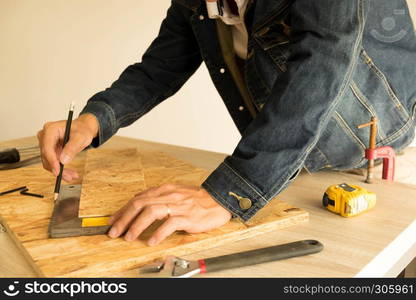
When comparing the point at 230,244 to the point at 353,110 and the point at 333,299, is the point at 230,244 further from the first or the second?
the point at 353,110

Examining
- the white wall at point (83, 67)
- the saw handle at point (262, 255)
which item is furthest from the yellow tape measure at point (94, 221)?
the white wall at point (83, 67)

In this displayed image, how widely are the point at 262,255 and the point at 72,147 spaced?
0.55 meters

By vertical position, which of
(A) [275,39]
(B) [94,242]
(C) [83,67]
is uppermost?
(A) [275,39]

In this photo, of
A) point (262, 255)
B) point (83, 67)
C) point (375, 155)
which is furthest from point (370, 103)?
point (83, 67)

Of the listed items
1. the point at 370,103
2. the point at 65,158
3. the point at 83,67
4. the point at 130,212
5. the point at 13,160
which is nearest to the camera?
the point at 130,212

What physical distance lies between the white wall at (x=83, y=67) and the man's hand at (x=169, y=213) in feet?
6.71

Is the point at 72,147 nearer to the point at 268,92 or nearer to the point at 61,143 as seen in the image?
the point at 61,143

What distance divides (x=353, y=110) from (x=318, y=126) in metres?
0.34

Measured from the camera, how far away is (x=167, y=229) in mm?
766

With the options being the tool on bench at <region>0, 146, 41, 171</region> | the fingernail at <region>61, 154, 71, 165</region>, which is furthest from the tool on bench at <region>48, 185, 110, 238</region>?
the tool on bench at <region>0, 146, 41, 171</region>

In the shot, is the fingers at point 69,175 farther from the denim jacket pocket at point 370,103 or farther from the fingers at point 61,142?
the denim jacket pocket at point 370,103

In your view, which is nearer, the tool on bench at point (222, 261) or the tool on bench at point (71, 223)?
the tool on bench at point (222, 261)

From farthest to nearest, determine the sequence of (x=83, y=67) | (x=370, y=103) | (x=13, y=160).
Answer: (x=83, y=67) → (x=13, y=160) → (x=370, y=103)

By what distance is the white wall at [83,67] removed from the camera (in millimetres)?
2873
